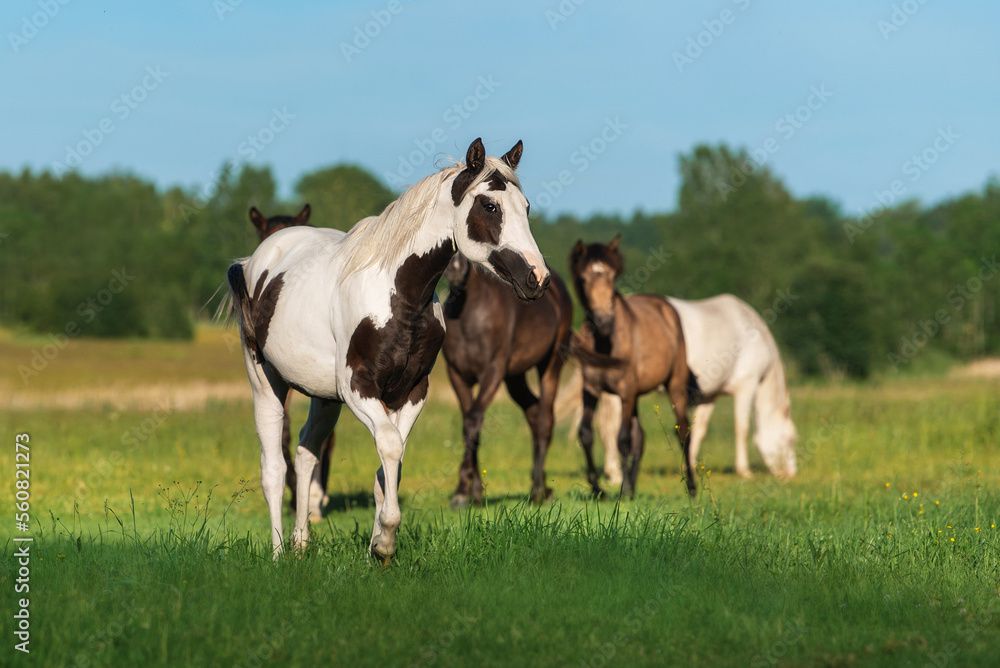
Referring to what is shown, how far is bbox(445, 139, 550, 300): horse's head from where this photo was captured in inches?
189

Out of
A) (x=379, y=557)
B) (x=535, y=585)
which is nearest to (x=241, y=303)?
(x=379, y=557)

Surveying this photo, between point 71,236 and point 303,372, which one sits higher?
point 71,236

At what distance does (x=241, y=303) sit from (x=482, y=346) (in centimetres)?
→ 320

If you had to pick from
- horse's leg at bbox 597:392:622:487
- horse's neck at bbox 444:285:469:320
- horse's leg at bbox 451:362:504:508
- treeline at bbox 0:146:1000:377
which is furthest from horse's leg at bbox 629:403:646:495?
treeline at bbox 0:146:1000:377

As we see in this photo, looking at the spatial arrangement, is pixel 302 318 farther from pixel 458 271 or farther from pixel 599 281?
pixel 599 281

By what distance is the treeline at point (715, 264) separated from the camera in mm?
42906

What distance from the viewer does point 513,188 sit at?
196 inches

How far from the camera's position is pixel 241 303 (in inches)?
255

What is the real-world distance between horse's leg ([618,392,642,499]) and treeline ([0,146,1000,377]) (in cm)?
3064

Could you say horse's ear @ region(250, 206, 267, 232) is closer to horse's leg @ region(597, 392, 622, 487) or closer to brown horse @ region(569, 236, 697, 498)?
brown horse @ region(569, 236, 697, 498)

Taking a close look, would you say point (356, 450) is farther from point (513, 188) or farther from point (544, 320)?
point (513, 188)

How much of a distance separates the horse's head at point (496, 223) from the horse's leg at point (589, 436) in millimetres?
4667

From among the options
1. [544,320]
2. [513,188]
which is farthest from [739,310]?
[513,188]

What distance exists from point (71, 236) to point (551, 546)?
79552 mm
